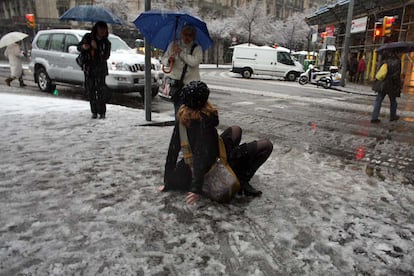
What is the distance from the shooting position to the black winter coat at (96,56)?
640 cm

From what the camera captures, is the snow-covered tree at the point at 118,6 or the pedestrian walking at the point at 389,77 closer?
the pedestrian walking at the point at 389,77

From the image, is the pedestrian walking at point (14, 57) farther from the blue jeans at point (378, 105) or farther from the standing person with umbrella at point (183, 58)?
the blue jeans at point (378, 105)

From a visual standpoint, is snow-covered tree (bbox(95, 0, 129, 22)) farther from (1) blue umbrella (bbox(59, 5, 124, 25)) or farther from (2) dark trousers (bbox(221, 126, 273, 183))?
(2) dark trousers (bbox(221, 126, 273, 183))

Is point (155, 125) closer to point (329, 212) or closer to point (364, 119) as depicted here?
point (329, 212)

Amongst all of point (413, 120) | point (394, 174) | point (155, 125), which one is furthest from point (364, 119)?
point (155, 125)

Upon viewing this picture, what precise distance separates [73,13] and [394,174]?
6.56m

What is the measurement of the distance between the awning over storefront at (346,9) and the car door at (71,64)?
18670 millimetres

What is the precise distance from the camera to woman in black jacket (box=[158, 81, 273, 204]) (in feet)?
9.81

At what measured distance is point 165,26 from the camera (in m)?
5.02

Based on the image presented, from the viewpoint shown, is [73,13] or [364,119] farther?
[364,119]

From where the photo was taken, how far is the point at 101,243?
265 centimetres

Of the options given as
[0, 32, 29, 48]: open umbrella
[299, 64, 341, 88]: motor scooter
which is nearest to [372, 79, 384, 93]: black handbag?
[299, 64, 341, 88]: motor scooter

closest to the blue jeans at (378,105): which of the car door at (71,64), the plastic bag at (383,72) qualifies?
the plastic bag at (383,72)

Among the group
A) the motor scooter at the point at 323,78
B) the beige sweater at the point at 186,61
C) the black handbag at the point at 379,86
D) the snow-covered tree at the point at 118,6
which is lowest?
the motor scooter at the point at 323,78
